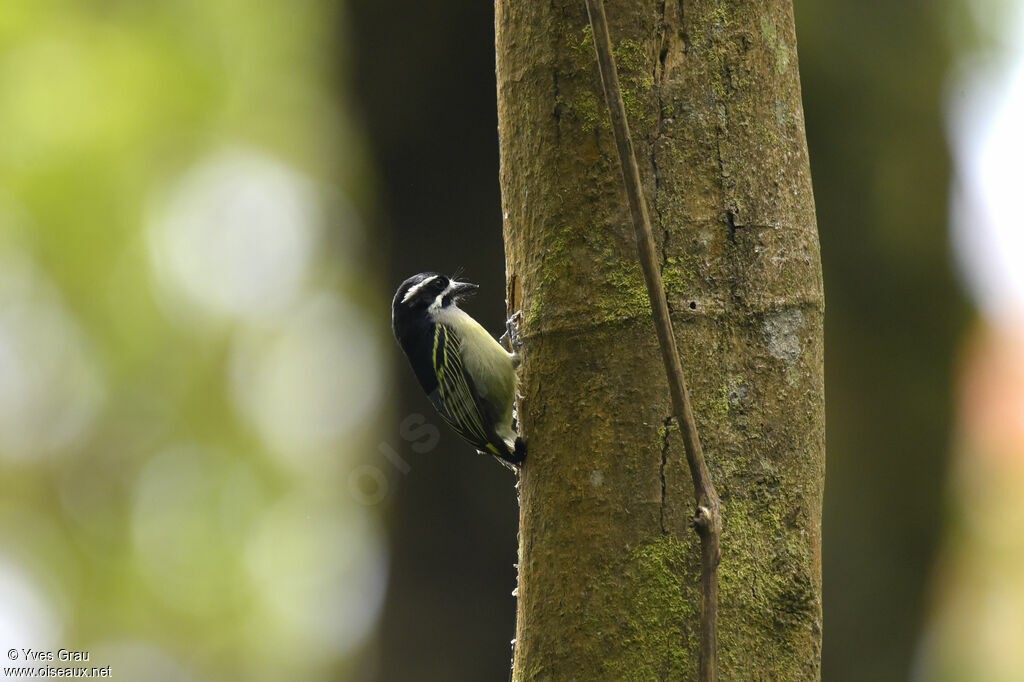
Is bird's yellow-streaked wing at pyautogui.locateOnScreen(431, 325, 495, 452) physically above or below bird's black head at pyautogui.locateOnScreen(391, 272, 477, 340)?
below

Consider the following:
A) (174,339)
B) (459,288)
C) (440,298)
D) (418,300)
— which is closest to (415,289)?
(418,300)

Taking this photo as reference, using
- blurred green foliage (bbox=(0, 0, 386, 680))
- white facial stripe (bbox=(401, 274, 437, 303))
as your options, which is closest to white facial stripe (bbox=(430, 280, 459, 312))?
white facial stripe (bbox=(401, 274, 437, 303))

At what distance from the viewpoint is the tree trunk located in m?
2.19

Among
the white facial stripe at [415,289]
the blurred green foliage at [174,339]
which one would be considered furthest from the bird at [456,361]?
the blurred green foliage at [174,339]

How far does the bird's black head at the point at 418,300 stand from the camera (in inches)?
196

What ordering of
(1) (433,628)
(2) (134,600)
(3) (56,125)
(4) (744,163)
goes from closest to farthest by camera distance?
(4) (744,163)
(1) (433,628)
(3) (56,125)
(2) (134,600)

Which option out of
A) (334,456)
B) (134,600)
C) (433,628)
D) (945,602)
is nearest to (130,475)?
(134,600)

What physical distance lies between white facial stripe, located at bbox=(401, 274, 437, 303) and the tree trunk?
95.2 inches

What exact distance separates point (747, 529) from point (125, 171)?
15.4m

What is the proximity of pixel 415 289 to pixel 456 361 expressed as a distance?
0.47 m

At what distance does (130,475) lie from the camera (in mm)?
16594

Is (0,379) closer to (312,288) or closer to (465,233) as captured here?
(312,288)

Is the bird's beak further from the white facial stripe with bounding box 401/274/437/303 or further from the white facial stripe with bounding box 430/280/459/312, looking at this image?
the white facial stripe with bounding box 401/274/437/303

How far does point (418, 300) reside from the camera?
16.5 ft
